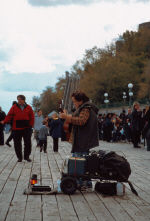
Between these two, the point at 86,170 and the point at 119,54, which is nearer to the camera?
the point at 86,170

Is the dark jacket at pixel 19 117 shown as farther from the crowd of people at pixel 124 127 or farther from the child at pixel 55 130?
the crowd of people at pixel 124 127

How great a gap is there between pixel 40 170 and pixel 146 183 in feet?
8.84

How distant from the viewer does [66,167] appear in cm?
623

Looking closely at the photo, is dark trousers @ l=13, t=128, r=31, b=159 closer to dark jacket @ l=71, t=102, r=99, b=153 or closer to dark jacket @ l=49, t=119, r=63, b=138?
dark jacket @ l=49, t=119, r=63, b=138

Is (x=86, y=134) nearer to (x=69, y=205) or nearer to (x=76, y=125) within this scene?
(x=76, y=125)

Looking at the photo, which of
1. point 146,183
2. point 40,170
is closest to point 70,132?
point 146,183

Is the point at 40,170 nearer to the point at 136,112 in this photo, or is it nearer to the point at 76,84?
the point at 136,112

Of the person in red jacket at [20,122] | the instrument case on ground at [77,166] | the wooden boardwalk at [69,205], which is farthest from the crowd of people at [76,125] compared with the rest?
the wooden boardwalk at [69,205]

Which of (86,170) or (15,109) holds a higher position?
(15,109)

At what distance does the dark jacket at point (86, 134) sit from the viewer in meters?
6.32

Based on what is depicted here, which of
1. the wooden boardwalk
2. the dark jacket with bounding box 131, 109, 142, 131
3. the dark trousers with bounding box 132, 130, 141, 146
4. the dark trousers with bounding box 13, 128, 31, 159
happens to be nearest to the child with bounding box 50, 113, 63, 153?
the dark trousers with bounding box 13, 128, 31, 159

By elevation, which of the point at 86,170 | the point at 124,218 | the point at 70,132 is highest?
the point at 70,132

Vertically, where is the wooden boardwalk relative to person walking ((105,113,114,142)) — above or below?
below

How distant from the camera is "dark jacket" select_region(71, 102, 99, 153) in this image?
6.32 metres
